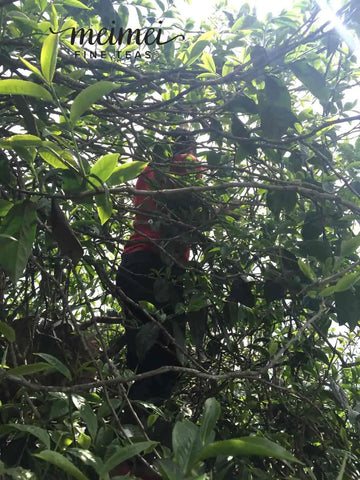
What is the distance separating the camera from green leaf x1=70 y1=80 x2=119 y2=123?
2.50ft

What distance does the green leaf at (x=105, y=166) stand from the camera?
81 cm

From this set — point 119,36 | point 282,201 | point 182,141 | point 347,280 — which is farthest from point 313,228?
point 119,36

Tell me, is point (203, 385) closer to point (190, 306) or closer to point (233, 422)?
point (233, 422)

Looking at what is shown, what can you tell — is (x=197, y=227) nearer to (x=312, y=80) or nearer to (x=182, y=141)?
(x=182, y=141)

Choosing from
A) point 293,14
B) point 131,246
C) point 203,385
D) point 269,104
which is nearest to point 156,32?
point 293,14

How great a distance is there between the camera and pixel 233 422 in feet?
5.51

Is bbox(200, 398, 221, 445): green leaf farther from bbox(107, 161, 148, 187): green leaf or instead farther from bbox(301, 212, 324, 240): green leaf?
bbox(301, 212, 324, 240): green leaf

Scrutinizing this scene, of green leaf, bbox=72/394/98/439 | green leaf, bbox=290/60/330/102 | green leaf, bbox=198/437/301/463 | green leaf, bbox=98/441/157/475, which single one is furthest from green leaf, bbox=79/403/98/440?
green leaf, bbox=290/60/330/102

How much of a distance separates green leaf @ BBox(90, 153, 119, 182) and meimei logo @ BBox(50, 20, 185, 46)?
2.43 feet

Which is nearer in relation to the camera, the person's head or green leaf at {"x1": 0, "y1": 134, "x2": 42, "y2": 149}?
green leaf at {"x1": 0, "y1": 134, "x2": 42, "y2": 149}

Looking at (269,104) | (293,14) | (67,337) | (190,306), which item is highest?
(293,14)

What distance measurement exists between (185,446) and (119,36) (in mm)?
1321

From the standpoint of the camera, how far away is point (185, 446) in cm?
65

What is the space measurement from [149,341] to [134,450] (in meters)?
0.80
